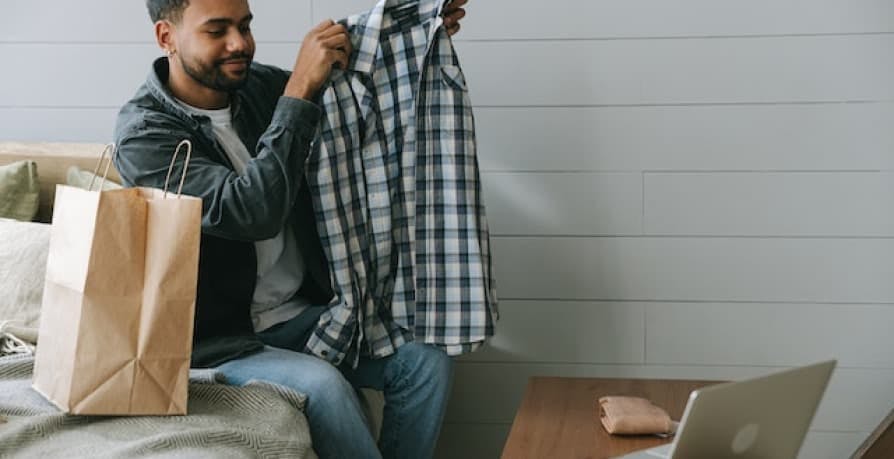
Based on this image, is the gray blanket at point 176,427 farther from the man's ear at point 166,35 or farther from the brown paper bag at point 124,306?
the man's ear at point 166,35

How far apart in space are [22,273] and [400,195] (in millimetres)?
770

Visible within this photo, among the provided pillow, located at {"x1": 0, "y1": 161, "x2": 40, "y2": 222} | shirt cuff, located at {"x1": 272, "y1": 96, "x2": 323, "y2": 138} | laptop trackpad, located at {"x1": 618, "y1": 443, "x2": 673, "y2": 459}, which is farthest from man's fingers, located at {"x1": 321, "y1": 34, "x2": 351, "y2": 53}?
laptop trackpad, located at {"x1": 618, "y1": 443, "x2": 673, "y2": 459}

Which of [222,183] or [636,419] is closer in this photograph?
[636,419]

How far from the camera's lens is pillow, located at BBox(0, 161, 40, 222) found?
2559mm

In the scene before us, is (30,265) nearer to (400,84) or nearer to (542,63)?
(400,84)

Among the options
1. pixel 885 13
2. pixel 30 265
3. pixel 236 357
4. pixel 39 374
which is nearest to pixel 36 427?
pixel 39 374

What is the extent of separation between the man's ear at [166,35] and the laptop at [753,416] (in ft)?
4.26

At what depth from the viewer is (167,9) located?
89.9 inches

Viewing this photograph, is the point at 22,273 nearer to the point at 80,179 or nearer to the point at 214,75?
the point at 80,179

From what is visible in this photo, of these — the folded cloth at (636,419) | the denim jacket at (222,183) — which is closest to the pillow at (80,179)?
the denim jacket at (222,183)

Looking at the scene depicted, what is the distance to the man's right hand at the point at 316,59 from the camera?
7.27ft

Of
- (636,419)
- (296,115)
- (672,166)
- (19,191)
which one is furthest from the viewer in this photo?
(672,166)

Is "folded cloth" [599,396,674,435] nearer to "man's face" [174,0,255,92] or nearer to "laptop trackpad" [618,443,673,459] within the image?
"laptop trackpad" [618,443,673,459]

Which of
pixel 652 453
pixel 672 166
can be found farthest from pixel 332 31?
pixel 652 453
